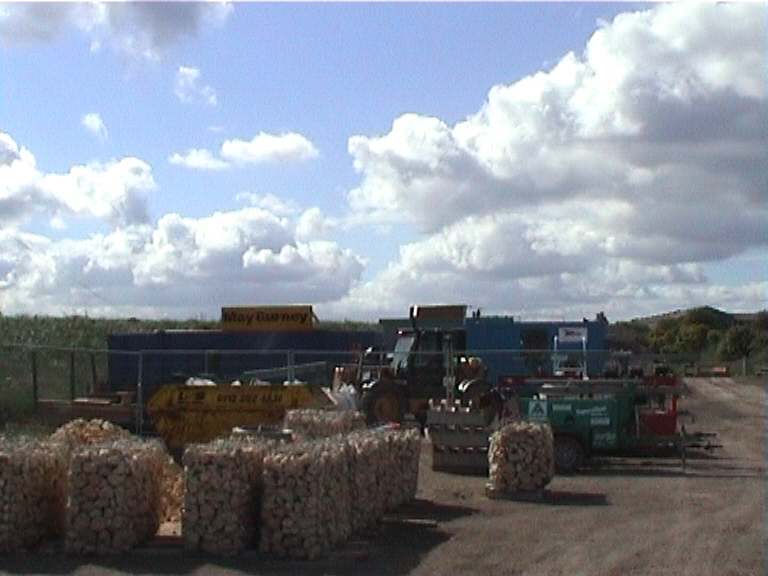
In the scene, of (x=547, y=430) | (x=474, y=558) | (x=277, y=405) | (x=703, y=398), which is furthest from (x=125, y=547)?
(x=703, y=398)

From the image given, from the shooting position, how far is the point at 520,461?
1998 centimetres

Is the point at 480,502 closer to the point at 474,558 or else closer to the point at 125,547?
the point at 474,558

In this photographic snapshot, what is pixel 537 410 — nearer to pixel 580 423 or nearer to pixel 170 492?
pixel 580 423

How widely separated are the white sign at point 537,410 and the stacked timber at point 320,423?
5088 millimetres

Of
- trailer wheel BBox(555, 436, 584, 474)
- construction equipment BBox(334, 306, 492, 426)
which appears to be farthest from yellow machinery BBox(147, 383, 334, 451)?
trailer wheel BBox(555, 436, 584, 474)

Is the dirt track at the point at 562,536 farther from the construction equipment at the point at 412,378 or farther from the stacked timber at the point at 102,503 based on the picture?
the construction equipment at the point at 412,378

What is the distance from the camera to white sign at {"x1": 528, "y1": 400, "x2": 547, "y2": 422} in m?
24.4

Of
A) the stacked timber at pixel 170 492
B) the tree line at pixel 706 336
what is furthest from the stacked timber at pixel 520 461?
the tree line at pixel 706 336

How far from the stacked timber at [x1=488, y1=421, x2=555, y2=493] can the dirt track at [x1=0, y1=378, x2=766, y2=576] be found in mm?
418

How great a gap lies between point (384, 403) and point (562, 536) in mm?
16167

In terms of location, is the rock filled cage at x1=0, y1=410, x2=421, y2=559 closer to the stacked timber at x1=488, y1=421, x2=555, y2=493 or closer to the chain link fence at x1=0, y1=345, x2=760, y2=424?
the stacked timber at x1=488, y1=421, x2=555, y2=493

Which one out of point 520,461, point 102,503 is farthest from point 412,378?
point 102,503

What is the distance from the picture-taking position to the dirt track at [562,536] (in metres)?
14.0

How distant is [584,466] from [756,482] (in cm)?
333
